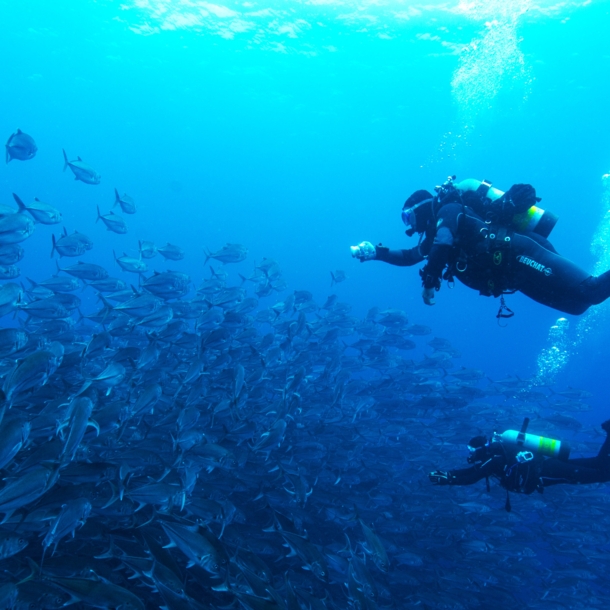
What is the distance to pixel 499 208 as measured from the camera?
15.4 feet

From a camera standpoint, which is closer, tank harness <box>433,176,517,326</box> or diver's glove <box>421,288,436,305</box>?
tank harness <box>433,176,517,326</box>

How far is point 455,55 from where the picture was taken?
1033 inches

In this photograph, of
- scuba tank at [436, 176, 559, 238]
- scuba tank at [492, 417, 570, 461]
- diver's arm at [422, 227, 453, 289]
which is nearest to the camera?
diver's arm at [422, 227, 453, 289]

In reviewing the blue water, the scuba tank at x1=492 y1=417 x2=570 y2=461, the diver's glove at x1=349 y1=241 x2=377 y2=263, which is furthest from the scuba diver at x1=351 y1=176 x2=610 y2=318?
the blue water

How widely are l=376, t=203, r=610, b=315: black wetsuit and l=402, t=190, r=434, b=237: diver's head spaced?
257mm

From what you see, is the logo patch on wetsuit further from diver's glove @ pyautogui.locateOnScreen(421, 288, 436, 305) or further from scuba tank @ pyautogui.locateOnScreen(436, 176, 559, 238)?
diver's glove @ pyautogui.locateOnScreen(421, 288, 436, 305)

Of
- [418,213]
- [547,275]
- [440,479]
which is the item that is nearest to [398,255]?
[418,213]

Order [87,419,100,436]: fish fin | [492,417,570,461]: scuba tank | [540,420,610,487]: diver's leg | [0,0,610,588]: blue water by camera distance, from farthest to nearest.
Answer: [0,0,610,588]: blue water, [492,417,570,461]: scuba tank, [540,420,610,487]: diver's leg, [87,419,100,436]: fish fin

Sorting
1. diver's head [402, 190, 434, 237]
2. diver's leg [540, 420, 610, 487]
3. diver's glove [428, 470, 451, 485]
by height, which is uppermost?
diver's head [402, 190, 434, 237]

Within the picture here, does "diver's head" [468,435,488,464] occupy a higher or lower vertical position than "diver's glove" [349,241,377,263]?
lower

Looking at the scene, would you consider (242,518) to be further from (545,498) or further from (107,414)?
(545,498)

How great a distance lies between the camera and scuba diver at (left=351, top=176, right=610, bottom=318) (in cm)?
441

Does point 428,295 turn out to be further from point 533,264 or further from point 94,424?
point 94,424

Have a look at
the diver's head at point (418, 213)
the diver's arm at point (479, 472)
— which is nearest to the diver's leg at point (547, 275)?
the diver's head at point (418, 213)
